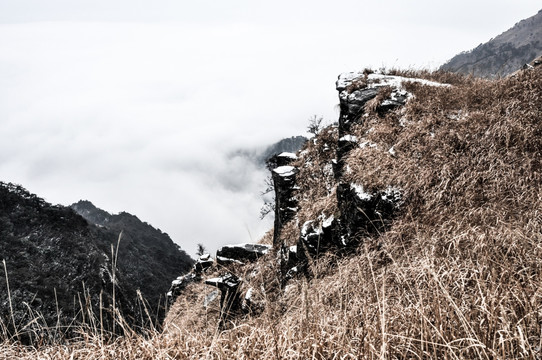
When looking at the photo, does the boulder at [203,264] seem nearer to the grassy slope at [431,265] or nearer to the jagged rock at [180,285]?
the jagged rock at [180,285]

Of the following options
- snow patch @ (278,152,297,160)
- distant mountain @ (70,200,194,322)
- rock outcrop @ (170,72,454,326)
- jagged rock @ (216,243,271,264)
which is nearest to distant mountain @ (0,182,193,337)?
distant mountain @ (70,200,194,322)

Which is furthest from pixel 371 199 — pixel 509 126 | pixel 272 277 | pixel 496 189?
pixel 272 277

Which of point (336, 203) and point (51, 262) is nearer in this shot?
point (336, 203)

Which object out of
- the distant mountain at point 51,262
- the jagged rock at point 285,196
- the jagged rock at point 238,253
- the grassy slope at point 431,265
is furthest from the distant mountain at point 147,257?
the grassy slope at point 431,265

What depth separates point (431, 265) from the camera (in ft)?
6.77

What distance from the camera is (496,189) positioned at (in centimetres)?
486

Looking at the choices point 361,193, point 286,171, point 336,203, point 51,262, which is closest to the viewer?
point 361,193

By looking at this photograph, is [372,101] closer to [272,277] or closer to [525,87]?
[525,87]

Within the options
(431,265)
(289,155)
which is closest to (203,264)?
(289,155)

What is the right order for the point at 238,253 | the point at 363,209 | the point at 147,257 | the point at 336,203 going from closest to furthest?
the point at 363,209 → the point at 336,203 → the point at 238,253 → the point at 147,257

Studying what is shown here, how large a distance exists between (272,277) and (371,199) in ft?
16.9

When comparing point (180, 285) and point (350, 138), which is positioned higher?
point (350, 138)

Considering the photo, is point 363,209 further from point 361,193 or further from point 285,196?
Result: point 285,196

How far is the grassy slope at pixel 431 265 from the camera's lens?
1857 mm
